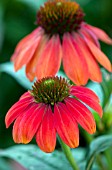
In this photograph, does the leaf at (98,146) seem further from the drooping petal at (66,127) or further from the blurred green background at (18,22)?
the blurred green background at (18,22)

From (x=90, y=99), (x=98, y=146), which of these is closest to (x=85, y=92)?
(x=90, y=99)

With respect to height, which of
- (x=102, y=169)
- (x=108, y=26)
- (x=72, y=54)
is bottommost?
(x=108, y=26)

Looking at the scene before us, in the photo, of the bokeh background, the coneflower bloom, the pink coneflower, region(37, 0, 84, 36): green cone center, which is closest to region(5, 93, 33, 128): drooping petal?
the coneflower bloom

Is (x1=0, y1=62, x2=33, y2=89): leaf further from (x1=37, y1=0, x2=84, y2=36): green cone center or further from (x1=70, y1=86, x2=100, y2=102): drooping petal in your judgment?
(x1=70, y1=86, x2=100, y2=102): drooping petal

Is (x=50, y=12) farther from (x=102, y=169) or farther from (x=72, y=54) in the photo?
(x=102, y=169)

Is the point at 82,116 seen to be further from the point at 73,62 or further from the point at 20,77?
the point at 20,77

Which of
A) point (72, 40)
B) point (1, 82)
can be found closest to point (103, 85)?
point (72, 40)
